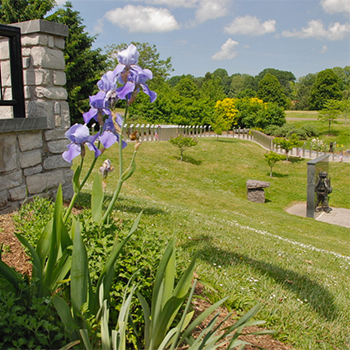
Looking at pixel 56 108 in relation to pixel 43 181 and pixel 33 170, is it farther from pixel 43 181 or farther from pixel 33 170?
pixel 43 181

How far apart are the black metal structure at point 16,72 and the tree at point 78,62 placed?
20347 millimetres

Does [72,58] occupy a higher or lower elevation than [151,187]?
higher

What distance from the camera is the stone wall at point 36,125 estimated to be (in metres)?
4.29

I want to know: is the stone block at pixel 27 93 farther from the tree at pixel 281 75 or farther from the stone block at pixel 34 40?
the tree at pixel 281 75

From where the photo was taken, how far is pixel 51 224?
214 cm

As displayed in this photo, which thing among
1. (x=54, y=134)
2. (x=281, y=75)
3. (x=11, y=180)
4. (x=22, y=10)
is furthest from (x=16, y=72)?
(x=281, y=75)

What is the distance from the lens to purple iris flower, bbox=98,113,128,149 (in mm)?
2012

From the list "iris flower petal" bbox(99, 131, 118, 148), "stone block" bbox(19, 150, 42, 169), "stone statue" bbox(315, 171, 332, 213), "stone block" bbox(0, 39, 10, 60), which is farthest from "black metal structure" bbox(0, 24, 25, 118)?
"stone statue" bbox(315, 171, 332, 213)

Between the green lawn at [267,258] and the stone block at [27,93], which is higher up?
the stone block at [27,93]

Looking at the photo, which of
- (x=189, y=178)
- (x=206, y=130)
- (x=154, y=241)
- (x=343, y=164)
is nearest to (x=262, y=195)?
(x=189, y=178)

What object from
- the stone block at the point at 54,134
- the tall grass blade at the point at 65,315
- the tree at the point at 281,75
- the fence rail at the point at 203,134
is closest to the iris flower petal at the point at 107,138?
the tall grass blade at the point at 65,315

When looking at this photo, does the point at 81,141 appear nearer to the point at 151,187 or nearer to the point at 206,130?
the point at 151,187

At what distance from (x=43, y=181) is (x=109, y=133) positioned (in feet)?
10.1

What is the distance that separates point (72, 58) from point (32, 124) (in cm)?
2294
